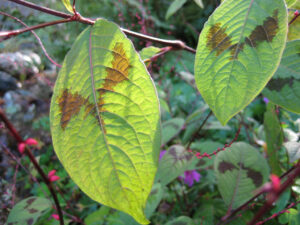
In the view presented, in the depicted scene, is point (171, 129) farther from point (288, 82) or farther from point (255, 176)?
point (288, 82)

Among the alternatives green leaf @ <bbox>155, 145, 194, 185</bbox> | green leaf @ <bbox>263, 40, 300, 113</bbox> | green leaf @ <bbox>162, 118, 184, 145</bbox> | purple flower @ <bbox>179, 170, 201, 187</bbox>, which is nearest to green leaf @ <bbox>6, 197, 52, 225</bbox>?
green leaf @ <bbox>155, 145, 194, 185</bbox>

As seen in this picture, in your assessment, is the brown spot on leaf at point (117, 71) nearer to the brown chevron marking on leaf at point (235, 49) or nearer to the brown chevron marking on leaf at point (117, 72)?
the brown chevron marking on leaf at point (117, 72)

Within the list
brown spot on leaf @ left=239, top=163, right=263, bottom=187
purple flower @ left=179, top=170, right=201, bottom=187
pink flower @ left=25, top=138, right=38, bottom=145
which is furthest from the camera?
purple flower @ left=179, top=170, right=201, bottom=187

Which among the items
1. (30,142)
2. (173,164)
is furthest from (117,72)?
(173,164)

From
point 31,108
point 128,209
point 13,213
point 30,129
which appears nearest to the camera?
point 128,209

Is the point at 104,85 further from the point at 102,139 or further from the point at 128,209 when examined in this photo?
the point at 128,209

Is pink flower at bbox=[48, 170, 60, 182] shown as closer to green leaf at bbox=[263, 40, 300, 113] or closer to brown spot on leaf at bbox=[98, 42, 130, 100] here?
brown spot on leaf at bbox=[98, 42, 130, 100]

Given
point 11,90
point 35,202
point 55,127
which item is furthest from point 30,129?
point 55,127
